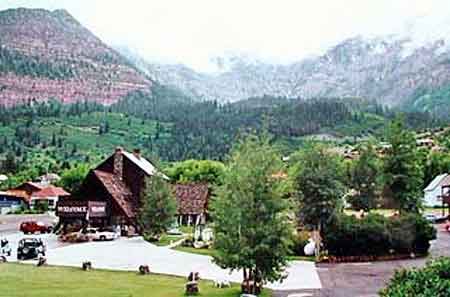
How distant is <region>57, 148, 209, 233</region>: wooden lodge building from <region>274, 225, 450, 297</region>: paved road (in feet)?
80.8

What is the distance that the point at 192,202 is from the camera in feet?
254

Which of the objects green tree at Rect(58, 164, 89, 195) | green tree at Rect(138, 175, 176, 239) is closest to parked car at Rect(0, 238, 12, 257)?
green tree at Rect(138, 175, 176, 239)

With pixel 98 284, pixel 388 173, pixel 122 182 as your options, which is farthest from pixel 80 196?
pixel 98 284

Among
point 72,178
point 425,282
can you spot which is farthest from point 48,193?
point 425,282

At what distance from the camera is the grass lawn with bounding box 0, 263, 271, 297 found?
2655 centimetres

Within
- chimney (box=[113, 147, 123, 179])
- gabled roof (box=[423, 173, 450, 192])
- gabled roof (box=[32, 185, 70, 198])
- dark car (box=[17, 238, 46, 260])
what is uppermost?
chimney (box=[113, 147, 123, 179])

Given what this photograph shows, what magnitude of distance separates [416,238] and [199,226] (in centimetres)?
2925

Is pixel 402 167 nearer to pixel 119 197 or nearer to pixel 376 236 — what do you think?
pixel 376 236

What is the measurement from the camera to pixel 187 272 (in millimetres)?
37500

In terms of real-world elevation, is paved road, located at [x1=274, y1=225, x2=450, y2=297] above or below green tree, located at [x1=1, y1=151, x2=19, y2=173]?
below

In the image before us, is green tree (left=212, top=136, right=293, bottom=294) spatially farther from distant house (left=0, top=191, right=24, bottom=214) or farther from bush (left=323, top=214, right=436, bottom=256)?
distant house (left=0, top=191, right=24, bottom=214)

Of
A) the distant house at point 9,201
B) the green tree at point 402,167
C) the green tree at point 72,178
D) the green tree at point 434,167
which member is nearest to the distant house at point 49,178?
the green tree at point 72,178

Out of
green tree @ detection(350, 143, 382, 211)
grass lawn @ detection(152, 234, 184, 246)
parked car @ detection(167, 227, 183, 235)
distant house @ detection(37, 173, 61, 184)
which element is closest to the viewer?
grass lawn @ detection(152, 234, 184, 246)

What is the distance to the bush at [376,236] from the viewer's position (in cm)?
4428
